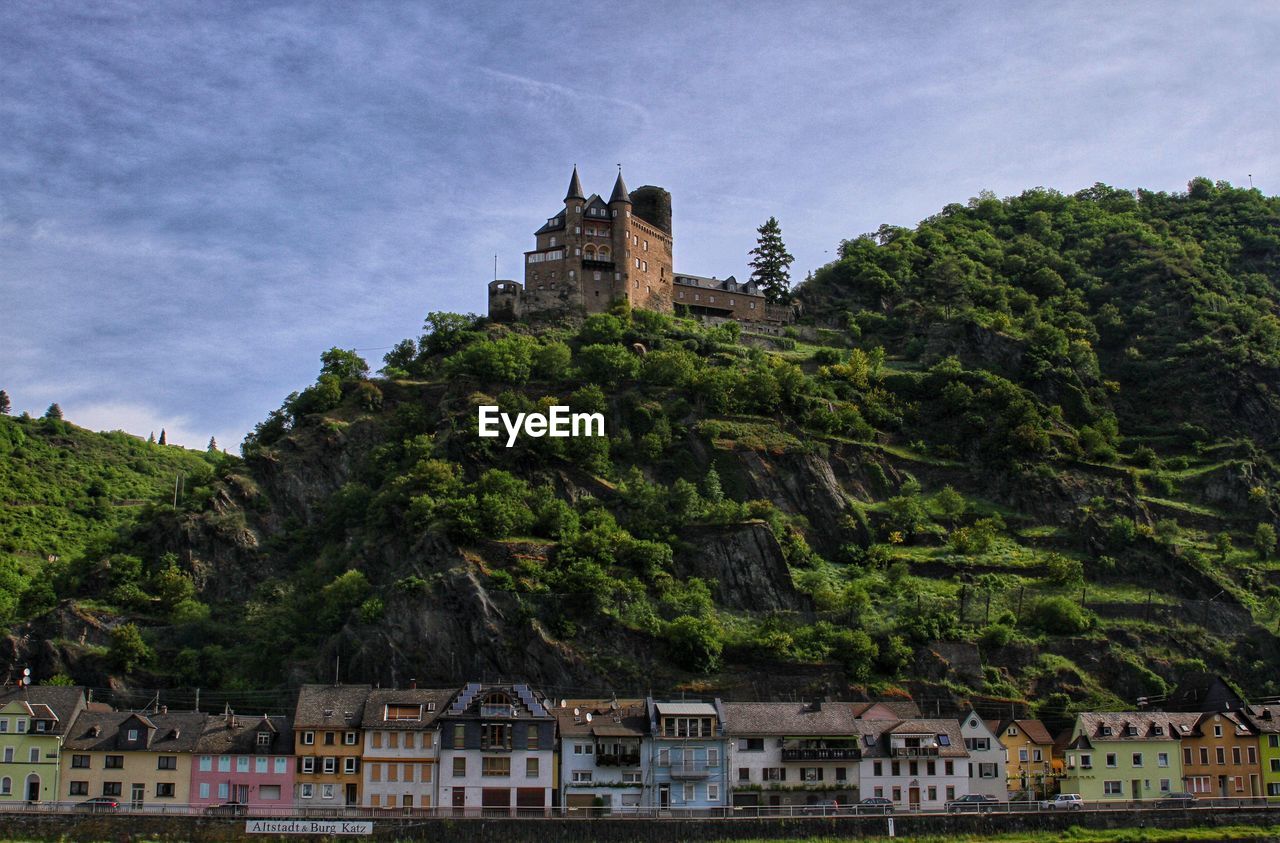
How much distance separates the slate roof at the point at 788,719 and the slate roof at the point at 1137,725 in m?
14.9

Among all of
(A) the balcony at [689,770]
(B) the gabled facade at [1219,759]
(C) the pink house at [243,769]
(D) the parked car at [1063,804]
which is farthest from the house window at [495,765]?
(B) the gabled facade at [1219,759]

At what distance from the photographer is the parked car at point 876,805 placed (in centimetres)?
7619

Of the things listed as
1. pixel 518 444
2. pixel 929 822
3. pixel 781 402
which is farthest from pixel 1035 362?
pixel 929 822

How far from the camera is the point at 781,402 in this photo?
12481 centimetres

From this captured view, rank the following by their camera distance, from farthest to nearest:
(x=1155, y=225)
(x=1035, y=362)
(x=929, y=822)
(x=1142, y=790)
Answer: (x=1155, y=225) → (x=1035, y=362) → (x=1142, y=790) → (x=929, y=822)

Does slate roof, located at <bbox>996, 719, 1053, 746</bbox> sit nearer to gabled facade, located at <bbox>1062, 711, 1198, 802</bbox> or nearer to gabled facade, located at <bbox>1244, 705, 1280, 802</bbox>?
gabled facade, located at <bbox>1062, 711, 1198, 802</bbox>

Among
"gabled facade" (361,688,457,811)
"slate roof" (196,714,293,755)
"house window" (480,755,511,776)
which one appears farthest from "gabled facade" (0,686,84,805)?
"house window" (480,755,511,776)

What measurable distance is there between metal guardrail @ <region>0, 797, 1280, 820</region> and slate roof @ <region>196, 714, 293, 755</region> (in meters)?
4.78

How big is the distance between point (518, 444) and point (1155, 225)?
323 ft

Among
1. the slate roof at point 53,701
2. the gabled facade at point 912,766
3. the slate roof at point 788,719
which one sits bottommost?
the gabled facade at point 912,766

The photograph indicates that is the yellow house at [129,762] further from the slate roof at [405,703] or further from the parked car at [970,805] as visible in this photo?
the parked car at [970,805]

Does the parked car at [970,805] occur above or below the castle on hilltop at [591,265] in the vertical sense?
below

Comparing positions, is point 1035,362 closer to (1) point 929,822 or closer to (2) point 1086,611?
(2) point 1086,611

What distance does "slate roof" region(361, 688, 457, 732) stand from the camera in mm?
81312
